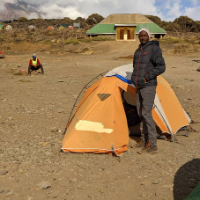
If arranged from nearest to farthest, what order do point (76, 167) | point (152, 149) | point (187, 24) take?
1. point (76, 167)
2. point (152, 149)
3. point (187, 24)

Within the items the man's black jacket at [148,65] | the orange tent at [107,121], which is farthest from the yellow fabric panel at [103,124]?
the man's black jacket at [148,65]

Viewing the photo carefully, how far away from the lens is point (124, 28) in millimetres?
39188

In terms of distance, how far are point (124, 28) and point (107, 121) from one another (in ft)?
116

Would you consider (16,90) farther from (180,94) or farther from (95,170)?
(95,170)

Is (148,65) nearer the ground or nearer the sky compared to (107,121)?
nearer the sky

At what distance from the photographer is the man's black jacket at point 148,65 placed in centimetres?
489

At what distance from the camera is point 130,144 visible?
572cm

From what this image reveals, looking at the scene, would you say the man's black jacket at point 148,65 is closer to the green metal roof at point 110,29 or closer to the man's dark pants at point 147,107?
the man's dark pants at point 147,107

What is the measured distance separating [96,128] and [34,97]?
509 cm

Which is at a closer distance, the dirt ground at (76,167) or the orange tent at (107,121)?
the dirt ground at (76,167)

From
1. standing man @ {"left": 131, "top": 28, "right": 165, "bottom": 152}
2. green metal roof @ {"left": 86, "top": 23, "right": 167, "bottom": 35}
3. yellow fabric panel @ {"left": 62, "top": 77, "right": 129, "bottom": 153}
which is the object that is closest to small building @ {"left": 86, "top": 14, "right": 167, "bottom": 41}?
green metal roof @ {"left": 86, "top": 23, "right": 167, "bottom": 35}

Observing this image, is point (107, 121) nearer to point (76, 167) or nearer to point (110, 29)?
point (76, 167)

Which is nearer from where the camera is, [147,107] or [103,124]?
[147,107]

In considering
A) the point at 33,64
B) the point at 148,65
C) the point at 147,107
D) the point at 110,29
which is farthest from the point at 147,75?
the point at 110,29
